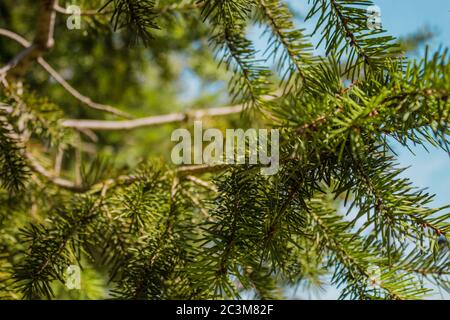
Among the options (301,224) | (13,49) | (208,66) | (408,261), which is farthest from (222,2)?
(208,66)

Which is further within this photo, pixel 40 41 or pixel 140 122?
pixel 140 122

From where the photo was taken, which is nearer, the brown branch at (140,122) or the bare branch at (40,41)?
the bare branch at (40,41)

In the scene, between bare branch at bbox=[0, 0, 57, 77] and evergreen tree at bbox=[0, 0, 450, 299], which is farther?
bare branch at bbox=[0, 0, 57, 77]

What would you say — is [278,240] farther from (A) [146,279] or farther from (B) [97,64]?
(B) [97,64]

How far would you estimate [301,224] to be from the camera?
0.55 m
